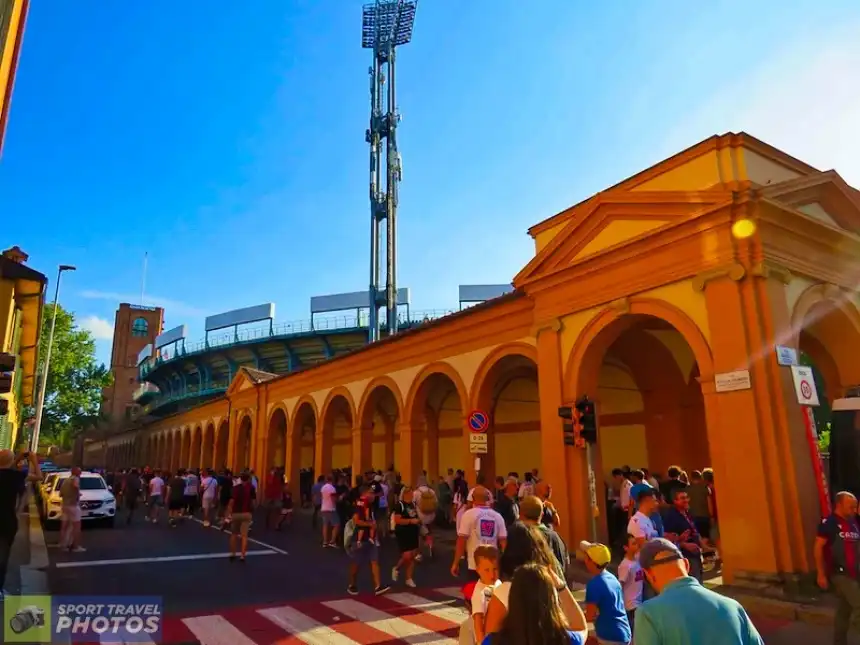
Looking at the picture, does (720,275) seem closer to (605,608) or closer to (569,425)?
(569,425)

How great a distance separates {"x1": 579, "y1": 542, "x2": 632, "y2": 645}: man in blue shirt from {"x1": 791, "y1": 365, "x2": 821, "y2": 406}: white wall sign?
671 centimetres

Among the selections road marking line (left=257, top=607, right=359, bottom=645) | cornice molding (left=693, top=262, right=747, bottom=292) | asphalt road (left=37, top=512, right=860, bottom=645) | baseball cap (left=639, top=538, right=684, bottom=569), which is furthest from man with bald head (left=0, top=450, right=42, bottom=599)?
cornice molding (left=693, top=262, right=747, bottom=292)

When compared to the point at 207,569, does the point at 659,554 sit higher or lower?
higher

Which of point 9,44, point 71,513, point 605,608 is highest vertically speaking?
point 9,44

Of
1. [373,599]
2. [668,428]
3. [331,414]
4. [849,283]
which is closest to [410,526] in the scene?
[373,599]

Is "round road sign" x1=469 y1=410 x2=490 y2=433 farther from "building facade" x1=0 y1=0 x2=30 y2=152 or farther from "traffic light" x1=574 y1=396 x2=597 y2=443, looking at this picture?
"building facade" x1=0 y1=0 x2=30 y2=152

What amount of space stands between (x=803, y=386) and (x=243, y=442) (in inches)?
1143

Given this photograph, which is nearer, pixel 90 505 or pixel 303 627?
pixel 303 627

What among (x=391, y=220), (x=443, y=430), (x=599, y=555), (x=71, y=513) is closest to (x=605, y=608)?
(x=599, y=555)

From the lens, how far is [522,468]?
1953 cm

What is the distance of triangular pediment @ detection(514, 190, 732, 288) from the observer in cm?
1044

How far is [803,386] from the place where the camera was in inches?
366

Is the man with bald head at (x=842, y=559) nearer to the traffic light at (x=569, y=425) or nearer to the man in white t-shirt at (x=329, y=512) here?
the traffic light at (x=569, y=425)

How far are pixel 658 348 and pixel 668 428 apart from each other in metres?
2.11
